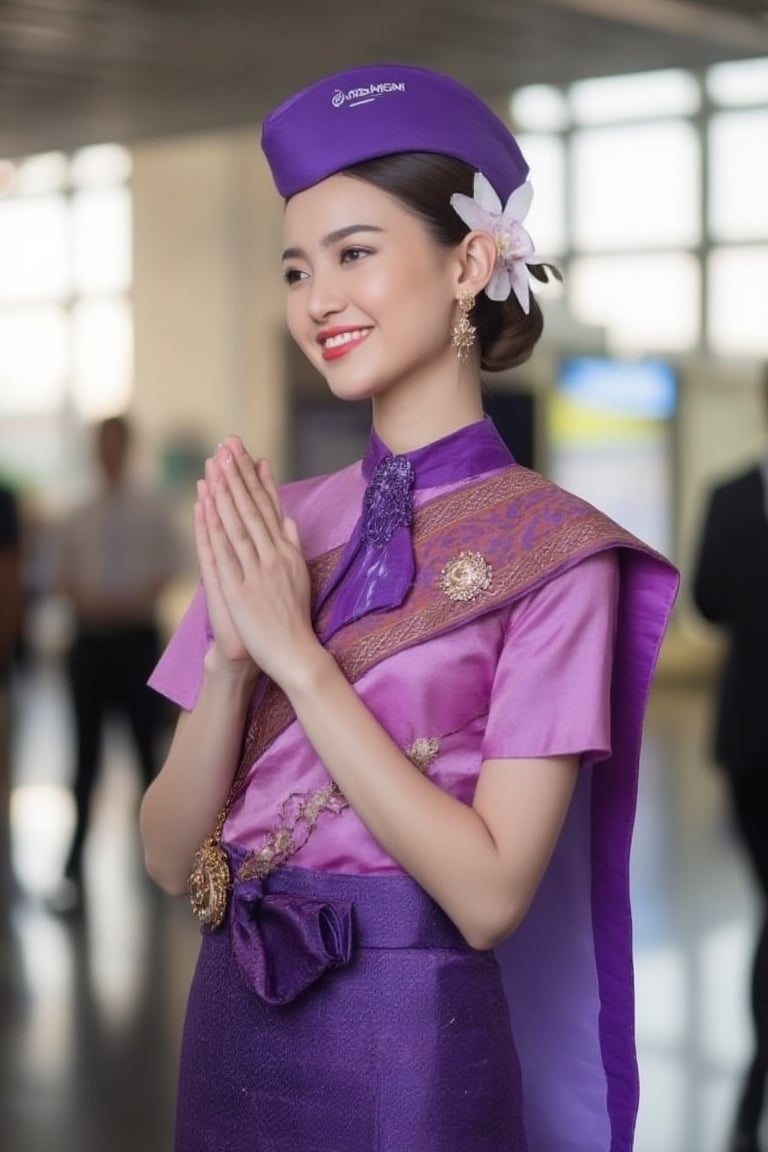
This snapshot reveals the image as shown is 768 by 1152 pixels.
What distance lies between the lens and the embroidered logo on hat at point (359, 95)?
159 cm

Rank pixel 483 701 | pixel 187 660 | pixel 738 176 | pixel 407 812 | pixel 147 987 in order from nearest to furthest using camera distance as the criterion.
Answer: pixel 407 812 < pixel 483 701 < pixel 187 660 < pixel 147 987 < pixel 738 176

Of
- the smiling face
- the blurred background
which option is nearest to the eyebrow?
the smiling face

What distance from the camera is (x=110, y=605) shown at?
6484 mm

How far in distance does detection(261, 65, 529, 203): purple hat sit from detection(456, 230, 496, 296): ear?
0.07m

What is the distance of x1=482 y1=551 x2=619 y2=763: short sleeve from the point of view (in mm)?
1521

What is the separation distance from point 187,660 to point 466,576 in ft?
1.03

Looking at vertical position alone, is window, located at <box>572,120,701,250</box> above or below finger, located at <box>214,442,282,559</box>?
above

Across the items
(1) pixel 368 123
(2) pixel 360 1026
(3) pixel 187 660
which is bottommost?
(2) pixel 360 1026

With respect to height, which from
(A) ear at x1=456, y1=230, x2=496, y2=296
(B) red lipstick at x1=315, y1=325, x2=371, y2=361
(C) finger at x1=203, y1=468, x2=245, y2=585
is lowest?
(C) finger at x1=203, y1=468, x2=245, y2=585

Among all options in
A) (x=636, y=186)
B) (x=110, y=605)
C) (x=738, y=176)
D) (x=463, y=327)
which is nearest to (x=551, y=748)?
(x=463, y=327)

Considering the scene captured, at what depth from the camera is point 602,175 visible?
663 inches

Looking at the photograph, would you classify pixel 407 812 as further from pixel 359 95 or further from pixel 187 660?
pixel 359 95

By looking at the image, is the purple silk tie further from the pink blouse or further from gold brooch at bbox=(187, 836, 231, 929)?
gold brooch at bbox=(187, 836, 231, 929)

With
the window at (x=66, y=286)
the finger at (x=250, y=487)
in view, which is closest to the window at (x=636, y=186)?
the window at (x=66, y=286)
